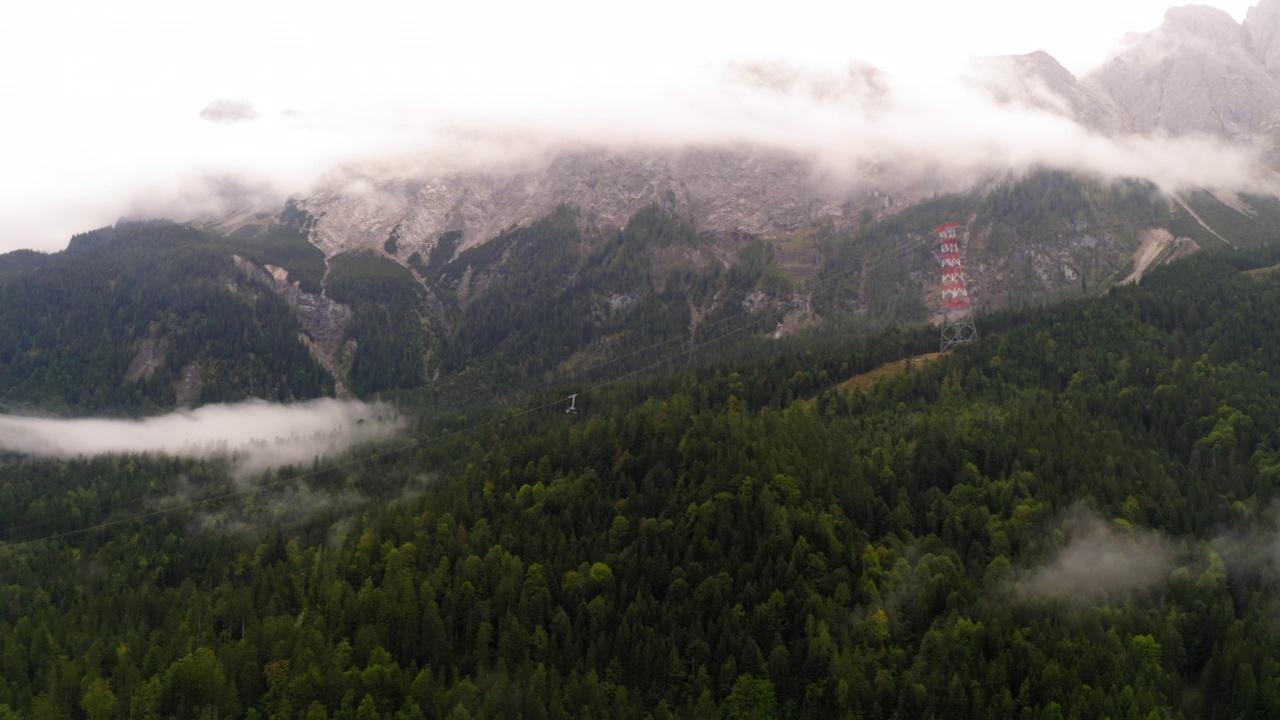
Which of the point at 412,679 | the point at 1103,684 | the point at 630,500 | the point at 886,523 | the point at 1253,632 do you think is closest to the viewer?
the point at 1103,684

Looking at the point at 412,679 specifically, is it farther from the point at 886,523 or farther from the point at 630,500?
the point at 886,523

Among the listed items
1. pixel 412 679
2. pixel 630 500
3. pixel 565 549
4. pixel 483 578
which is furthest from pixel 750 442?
pixel 412 679

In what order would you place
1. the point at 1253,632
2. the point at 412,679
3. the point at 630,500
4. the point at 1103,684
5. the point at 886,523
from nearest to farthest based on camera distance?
the point at 1103,684
the point at 1253,632
the point at 412,679
the point at 886,523
the point at 630,500

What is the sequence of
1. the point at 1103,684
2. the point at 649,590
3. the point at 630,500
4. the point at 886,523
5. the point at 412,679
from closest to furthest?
the point at 1103,684, the point at 412,679, the point at 649,590, the point at 886,523, the point at 630,500

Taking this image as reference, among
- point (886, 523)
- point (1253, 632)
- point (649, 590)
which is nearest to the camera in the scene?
point (1253, 632)

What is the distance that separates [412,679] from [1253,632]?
4232 inches

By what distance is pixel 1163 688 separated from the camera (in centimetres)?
13375

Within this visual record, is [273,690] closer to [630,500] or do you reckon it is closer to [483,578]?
[483,578]

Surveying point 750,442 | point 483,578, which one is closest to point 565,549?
point 483,578

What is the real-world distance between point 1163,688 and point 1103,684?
28.9 feet

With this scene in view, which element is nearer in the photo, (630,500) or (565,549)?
(565,549)

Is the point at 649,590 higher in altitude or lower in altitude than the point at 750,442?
lower

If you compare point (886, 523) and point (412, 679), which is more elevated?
point (886, 523)

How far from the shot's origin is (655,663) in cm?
14900
